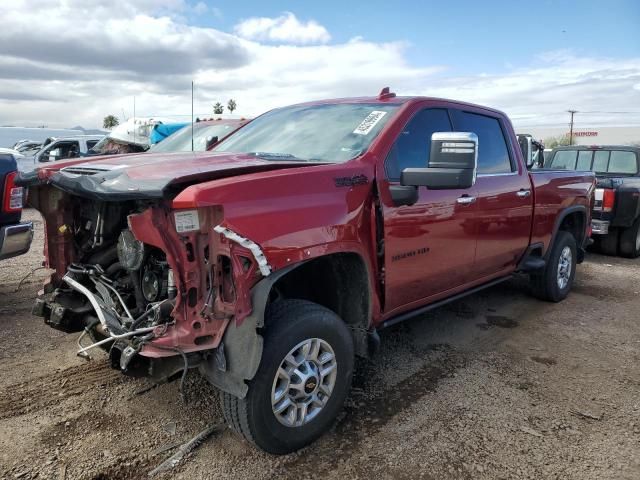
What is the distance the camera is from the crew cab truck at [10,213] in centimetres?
443

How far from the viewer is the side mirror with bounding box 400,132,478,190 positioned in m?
2.90

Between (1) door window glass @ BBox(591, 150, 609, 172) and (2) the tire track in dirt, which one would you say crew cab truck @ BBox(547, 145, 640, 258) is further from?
(2) the tire track in dirt

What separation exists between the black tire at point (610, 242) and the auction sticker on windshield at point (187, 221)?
8047 mm

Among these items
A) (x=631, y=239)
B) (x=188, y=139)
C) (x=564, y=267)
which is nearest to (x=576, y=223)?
(x=564, y=267)

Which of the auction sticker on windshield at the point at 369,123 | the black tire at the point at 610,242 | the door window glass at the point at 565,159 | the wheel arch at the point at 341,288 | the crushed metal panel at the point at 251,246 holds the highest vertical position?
the auction sticker on windshield at the point at 369,123

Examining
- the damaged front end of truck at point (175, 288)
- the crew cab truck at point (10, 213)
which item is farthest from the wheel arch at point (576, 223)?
the crew cab truck at point (10, 213)

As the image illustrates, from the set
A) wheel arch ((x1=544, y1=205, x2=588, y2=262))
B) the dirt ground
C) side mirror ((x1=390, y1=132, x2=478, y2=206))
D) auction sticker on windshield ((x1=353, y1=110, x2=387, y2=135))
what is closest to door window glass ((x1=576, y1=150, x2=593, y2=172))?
wheel arch ((x1=544, y1=205, x2=588, y2=262))

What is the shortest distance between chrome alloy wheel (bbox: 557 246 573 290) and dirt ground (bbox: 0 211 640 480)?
1031 mm

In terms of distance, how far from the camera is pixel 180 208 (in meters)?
2.40

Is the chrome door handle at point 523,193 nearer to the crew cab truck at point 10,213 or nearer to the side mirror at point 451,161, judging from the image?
the side mirror at point 451,161

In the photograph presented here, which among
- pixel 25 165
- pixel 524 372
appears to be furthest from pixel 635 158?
pixel 25 165

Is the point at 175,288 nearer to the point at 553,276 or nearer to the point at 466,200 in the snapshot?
the point at 466,200

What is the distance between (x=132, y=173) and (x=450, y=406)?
238cm

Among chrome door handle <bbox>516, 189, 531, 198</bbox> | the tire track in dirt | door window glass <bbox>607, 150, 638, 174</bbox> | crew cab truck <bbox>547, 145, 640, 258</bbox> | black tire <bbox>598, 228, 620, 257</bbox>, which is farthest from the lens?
door window glass <bbox>607, 150, 638, 174</bbox>
